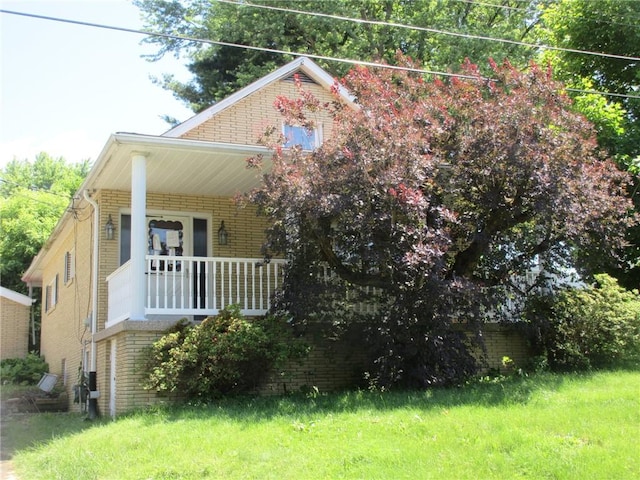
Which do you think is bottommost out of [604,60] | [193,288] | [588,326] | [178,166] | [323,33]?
[588,326]

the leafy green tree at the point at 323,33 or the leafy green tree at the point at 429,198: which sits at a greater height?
the leafy green tree at the point at 323,33

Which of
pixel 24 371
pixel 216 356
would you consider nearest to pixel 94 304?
Result: pixel 216 356

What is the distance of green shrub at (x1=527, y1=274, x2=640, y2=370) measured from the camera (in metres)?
11.8

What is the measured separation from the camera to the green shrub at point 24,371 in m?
20.7

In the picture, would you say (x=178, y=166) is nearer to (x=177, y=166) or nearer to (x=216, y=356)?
(x=177, y=166)

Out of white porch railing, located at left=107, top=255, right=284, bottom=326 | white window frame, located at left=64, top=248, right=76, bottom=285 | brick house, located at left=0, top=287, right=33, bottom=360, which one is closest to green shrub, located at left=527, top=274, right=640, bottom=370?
white porch railing, located at left=107, top=255, right=284, bottom=326

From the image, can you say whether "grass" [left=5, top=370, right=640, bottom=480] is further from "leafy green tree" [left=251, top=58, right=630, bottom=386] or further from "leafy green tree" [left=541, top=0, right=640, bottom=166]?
"leafy green tree" [left=541, top=0, right=640, bottom=166]

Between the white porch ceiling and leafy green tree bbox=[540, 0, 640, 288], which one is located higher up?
leafy green tree bbox=[540, 0, 640, 288]

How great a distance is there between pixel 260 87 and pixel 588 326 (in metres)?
8.57

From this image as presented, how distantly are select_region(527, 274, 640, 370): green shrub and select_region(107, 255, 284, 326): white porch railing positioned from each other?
4.83 metres

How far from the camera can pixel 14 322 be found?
97.1ft

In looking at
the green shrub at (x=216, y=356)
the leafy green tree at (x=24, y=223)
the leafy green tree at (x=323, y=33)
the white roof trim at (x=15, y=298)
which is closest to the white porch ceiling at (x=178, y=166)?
the green shrub at (x=216, y=356)

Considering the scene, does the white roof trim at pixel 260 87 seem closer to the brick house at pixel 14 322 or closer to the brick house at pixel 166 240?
the brick house at pixel 166 240

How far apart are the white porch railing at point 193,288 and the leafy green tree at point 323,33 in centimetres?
1467
